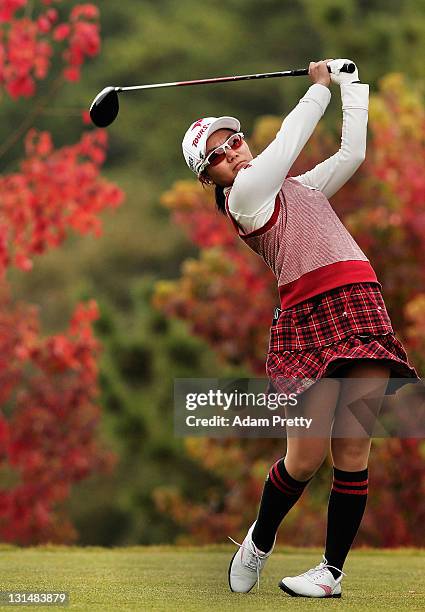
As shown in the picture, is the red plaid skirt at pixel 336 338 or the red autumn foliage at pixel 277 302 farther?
the red autumn foliage at pixel 277 302

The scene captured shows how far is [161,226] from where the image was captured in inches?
596

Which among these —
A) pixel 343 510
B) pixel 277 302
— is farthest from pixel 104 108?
pixel 277 302

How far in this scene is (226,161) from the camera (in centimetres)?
329

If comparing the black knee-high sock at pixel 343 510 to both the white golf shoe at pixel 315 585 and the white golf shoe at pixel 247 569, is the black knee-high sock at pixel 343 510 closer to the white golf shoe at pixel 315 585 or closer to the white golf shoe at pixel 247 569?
the white golf shoe at pixel 315 585

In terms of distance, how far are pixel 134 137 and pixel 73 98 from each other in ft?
3.38

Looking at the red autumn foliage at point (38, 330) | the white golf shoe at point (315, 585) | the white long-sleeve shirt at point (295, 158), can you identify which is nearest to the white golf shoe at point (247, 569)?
the white golf shoe at point (315, 585)

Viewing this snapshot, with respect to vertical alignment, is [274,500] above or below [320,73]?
below

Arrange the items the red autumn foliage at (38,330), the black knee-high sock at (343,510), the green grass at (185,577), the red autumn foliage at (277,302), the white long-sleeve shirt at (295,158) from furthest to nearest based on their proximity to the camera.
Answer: the red autumn foliage at (277,302) → the red autumn foliage at (38,330) → the black knee-high sock at (343,510) → the white long-sleeve shirt at (295,158) → the green grass at (185,577)

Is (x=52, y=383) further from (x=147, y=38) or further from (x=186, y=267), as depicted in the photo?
(x=147, y=38)

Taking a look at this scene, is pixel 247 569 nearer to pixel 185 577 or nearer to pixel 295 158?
pixel 185 577

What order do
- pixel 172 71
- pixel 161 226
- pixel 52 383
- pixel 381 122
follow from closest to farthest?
pixel 381 122 < pixel 52 383 < pixel 161 226 < pixel 172 71

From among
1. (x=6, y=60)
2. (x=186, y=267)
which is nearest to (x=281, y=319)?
(x=6, y=60)

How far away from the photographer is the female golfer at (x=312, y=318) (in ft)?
10.3

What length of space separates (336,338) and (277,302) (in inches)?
213
